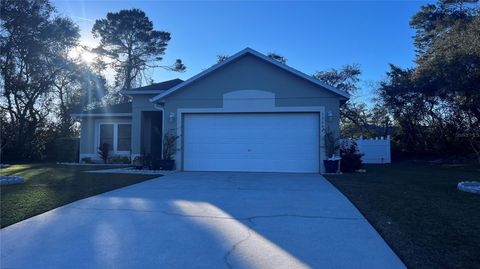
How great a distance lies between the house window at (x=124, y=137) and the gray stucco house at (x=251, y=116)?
4.85 meters

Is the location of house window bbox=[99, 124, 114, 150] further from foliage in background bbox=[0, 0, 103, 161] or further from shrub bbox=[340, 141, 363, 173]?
shrub bbox=[340, 141, 363, 173]

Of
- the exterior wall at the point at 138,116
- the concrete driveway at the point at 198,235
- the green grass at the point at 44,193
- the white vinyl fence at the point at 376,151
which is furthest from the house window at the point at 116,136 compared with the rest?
the white vinyl fence at the point at 376,151

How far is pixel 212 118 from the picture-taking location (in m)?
13.9

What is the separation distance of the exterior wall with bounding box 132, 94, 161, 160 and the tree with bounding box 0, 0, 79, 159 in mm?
9497

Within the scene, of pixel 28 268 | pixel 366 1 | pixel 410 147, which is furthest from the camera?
pixel 410 147

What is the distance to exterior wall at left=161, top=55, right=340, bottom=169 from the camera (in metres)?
13.1

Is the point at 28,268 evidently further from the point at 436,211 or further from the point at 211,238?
the point at 436,211

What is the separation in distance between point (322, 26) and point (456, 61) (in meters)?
6.30

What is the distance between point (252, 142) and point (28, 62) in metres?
18.3

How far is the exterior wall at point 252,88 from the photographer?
43.1 ft

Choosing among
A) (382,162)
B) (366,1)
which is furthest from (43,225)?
(382,162)

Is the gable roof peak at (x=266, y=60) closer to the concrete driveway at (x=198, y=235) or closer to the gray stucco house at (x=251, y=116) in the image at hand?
the gray stucco house at (x=251, y=116)

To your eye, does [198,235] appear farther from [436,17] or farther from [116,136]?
[436,17]

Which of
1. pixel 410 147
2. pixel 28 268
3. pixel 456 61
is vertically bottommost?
pixel 28 268
